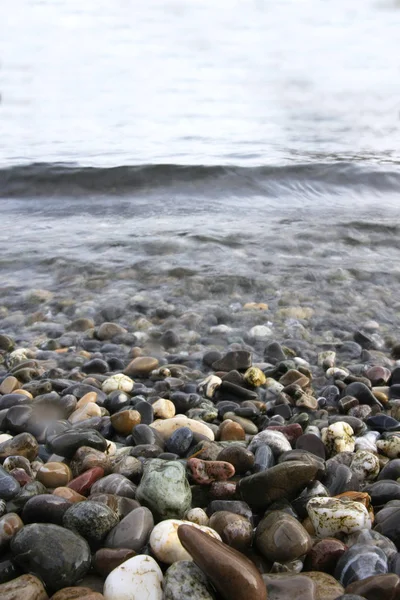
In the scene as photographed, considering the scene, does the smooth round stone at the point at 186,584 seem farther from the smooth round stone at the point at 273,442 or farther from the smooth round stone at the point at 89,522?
the smooth round stone at the point at 273,442

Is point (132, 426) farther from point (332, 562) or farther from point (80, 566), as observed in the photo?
point (332, 562)

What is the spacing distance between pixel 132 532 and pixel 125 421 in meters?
0.72

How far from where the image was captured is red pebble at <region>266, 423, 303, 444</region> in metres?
2.13

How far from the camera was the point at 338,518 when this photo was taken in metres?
1.55

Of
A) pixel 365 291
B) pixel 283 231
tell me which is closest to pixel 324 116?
pixel 283 231

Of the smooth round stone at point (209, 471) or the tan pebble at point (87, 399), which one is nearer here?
the smooth round stone at point (209, 471)

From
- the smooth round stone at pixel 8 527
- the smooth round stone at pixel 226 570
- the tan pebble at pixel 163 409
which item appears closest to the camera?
the smooth round stone at pixel 226 570

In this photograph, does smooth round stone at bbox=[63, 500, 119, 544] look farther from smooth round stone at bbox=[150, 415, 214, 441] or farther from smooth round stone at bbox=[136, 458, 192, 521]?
smooth round stone at bbox=[150, 415, 214, 441]

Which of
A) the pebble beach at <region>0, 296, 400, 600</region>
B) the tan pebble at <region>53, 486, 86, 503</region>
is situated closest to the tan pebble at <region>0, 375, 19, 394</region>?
the pebble beach at <region>0, 296, 400, 600</region>

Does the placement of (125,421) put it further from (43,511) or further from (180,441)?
(43,511)

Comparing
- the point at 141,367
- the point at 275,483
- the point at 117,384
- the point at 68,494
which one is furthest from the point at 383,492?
the point at 141,367

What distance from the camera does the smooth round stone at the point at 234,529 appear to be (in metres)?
1.54

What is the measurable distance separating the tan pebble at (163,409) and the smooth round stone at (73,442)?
0.36 m

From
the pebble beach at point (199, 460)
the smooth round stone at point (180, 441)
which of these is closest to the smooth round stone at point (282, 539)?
the pebble beach at point (199, 460)
